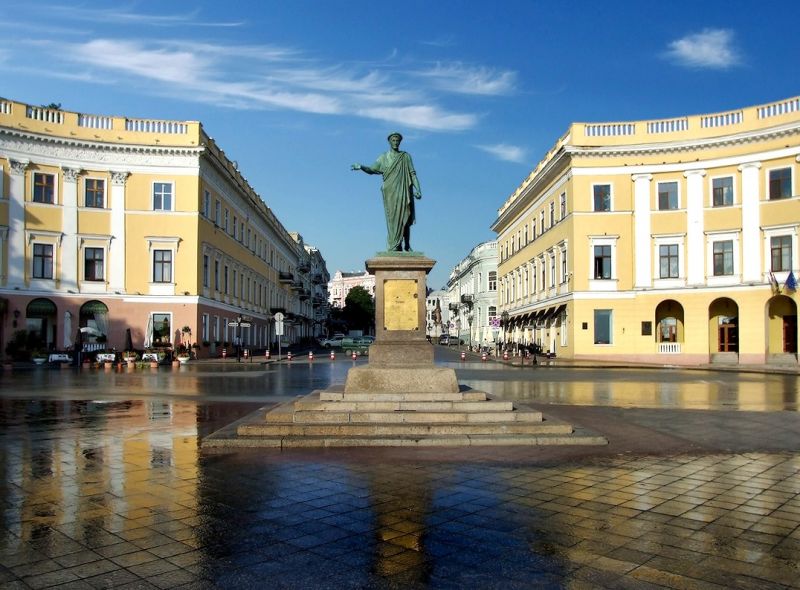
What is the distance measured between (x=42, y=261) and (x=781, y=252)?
137 feet

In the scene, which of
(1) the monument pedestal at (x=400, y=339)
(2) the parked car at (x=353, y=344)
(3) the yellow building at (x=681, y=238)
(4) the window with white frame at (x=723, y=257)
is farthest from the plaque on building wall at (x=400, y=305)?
(2) the parked car at (x=353, y=344)

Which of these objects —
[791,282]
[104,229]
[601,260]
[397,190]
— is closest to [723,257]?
[791,282]

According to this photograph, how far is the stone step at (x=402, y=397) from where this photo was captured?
1091 centimetres

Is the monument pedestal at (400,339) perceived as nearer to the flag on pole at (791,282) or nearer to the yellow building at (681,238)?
the yellow building at (681,238)

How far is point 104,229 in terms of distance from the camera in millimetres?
39438

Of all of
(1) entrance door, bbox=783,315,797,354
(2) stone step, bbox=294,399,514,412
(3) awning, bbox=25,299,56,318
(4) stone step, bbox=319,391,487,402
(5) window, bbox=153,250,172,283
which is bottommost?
(2) stone step, bbox=294,399,514,412

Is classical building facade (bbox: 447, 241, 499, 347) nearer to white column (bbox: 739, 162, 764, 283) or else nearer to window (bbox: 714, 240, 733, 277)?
window (bbox: 714, 240, 733, 277)

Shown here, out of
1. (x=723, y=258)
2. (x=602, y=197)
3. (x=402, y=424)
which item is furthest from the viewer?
(x=602, y=197)

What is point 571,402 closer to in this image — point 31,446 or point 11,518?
point 31,446

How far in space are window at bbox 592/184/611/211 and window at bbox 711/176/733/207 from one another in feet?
19.0

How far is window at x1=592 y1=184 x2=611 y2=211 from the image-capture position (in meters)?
40.2

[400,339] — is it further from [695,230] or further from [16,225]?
[16,225]

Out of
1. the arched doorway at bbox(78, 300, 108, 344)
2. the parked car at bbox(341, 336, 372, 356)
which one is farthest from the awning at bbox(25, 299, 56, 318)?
the parked car at bbox(341, 336, 372, 356)

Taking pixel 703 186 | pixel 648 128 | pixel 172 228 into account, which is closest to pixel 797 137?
pixel 703 186
